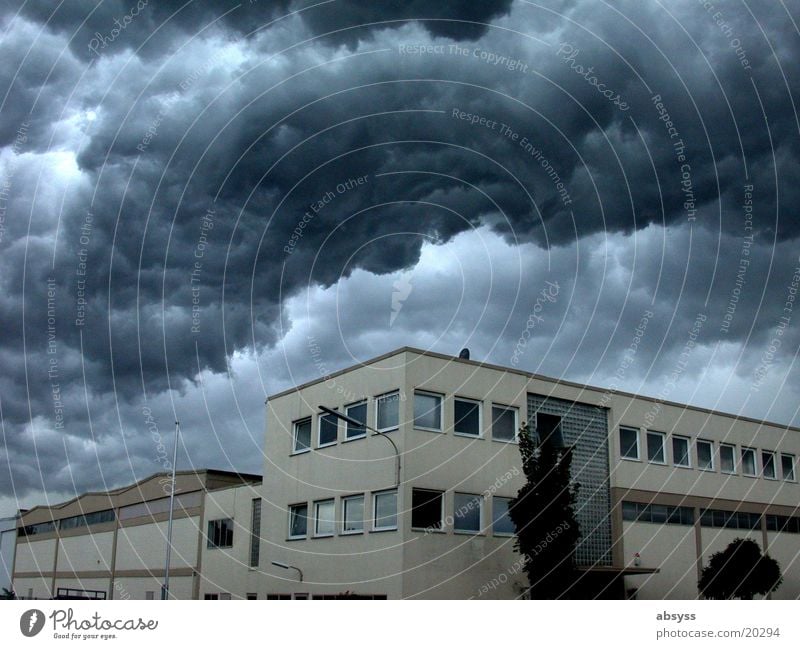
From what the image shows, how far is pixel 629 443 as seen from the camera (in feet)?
132

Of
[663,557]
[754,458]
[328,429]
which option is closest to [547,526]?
[328,429]

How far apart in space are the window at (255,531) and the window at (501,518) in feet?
37.7

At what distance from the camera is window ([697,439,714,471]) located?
42.8 m

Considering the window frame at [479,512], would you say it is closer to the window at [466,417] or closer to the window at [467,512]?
the window at [467,512]

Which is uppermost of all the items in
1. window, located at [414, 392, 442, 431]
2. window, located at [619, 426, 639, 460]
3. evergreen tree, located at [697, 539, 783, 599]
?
window, located at [619, 426, 639, 460]

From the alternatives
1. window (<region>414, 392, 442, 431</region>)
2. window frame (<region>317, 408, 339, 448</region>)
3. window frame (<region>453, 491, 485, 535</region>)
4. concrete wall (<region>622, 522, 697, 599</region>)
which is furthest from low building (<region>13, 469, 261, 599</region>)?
concrete wall (<region>622, 522, 697, 599</region>)

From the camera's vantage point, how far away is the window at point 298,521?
123 ft

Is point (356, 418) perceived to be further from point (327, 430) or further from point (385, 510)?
point (385, 510)

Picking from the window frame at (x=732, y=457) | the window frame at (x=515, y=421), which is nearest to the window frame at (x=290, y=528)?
the window frame at (x=515, y=421)

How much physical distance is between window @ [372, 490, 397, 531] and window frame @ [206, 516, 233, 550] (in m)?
11.6

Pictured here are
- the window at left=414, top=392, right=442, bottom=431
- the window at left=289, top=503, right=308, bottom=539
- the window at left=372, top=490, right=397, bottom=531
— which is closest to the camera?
the window at left=372, top=490, right=397, bottom=531

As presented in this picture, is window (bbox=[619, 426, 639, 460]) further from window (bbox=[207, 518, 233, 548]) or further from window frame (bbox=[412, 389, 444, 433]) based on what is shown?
window (bbox=[207, 518, 233, 548])

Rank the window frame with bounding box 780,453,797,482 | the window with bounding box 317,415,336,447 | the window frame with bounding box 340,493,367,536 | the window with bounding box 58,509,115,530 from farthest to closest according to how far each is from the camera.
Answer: the window with bounding box 58,509,115,530, the window frame with bounding box 780,453,797,482, the window with bounding box 317,415,336,447, the window frame with bounding box 340,493,367,536

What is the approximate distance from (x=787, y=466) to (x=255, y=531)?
2682 centimetres
